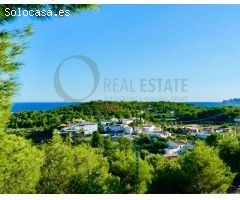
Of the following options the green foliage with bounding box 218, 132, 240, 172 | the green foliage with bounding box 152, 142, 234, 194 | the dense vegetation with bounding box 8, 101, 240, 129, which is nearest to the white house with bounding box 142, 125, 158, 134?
the dense vegetation with bounding box 8, 101, 240, 129

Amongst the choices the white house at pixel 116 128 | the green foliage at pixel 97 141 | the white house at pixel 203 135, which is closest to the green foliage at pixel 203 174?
the white house at pixel 203 135

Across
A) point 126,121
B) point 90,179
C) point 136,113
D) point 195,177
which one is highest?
point 136,113

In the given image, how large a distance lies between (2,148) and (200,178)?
716 cm

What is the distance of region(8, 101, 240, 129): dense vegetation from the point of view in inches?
1172

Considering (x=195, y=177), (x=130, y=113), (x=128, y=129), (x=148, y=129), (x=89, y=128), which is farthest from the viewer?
(x=89, y=128)

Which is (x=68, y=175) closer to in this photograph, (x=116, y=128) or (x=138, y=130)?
(x=138, y=130)

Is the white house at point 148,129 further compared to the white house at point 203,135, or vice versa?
the white house at point 148,129

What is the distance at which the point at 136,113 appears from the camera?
1198 inches

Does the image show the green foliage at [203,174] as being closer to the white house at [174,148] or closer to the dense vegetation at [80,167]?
the dense vegetation at [80,167]

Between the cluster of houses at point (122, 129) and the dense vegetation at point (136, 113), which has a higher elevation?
the dense vegetation at point (136, 113)

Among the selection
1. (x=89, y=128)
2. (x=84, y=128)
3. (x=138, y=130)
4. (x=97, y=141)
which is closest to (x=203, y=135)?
(x=138, y=130)

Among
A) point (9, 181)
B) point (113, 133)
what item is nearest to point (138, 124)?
point (113, 133)

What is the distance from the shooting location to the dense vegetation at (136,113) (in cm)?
2977

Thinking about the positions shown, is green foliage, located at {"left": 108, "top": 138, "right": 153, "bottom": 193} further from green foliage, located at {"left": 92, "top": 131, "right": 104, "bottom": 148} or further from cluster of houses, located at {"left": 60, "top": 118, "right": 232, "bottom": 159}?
cluster of houses, located at {"left": 60, "top": 118, "right": 232, "bottom": 159}
